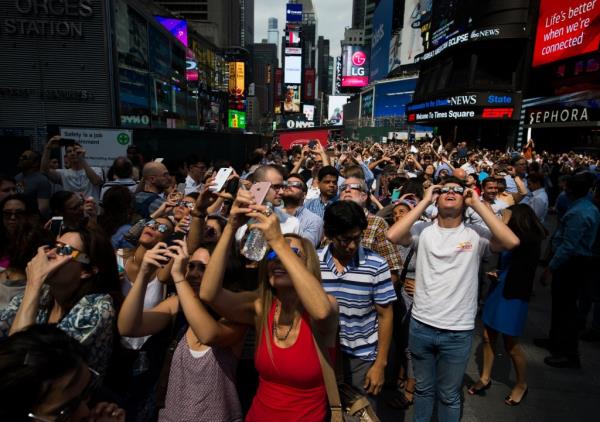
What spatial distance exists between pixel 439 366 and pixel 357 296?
0.92 meters

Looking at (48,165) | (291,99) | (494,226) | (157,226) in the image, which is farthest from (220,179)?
(291,99)

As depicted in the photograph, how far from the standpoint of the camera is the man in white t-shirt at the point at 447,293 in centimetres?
294

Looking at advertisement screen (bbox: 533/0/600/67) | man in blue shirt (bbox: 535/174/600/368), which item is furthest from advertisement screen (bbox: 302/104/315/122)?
man in blue shirt (bbox: 535/174/600/368)

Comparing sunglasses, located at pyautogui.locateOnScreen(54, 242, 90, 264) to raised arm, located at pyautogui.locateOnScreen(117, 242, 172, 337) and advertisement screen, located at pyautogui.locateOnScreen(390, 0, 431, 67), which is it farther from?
advertisement screen, located at pyautogui.locateOnScreen(390, 0, 431, 67)

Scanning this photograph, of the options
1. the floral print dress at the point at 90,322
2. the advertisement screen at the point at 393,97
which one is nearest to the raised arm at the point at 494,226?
the floral print dress at the point at 90,322

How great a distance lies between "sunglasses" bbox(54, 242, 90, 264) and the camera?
210 cm

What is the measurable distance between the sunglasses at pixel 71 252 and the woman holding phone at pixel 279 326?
0.70 meters

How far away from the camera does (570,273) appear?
4648 millimetres

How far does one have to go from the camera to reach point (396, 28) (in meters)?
82.4

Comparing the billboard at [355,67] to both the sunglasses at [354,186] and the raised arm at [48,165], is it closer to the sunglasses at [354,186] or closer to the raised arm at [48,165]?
the raised arm at [48,165]

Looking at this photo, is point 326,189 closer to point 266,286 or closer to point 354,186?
point 354,186

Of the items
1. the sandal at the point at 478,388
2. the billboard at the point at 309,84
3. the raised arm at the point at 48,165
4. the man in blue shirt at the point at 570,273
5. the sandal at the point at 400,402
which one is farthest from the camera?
the billboard at the point at 309,84

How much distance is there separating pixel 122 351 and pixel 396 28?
3581 inches

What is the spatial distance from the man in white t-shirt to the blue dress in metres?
0.95
